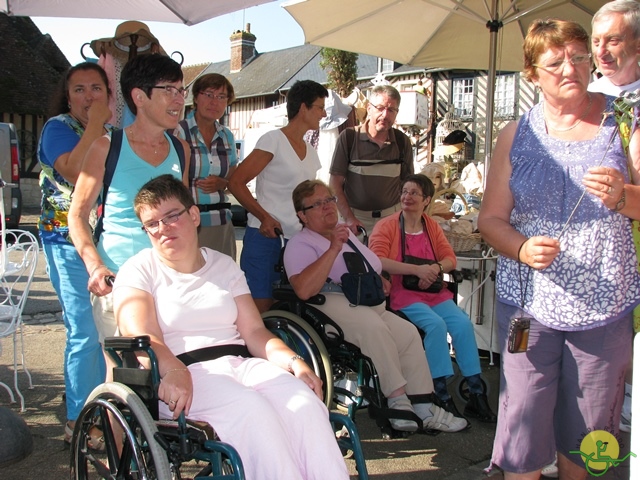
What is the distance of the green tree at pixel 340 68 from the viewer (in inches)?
802

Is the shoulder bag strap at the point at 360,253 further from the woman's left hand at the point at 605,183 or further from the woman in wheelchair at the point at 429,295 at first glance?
the woman's left hand at the point at 605,183

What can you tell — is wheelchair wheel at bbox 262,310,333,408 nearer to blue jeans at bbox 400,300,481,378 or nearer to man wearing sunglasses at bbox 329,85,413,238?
blue jeans at bbox 400,300,481,378

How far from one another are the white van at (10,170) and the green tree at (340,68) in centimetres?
1058

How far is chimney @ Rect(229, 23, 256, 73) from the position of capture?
118ft

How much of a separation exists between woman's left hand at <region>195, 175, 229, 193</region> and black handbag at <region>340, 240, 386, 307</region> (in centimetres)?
99

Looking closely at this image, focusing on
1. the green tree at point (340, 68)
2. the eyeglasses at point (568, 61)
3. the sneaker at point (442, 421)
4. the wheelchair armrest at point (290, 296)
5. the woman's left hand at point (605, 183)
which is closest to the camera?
the woman's left hand at point (605, 183)

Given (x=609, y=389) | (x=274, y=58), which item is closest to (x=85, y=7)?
(x=609, y=389)

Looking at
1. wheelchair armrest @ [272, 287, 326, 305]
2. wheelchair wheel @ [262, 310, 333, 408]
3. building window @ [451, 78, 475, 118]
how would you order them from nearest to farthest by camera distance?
wheelchair wheel @ [262, 310, 333, 408], wheelchair armrest @ [272, 287, 326, 305], building window @ [451, 78, 475, 118]

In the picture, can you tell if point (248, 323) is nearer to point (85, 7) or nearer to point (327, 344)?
point (327, 344)

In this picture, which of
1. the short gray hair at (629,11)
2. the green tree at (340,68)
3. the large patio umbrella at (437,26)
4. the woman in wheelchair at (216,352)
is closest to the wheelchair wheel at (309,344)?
the woman in wheelchair at (216,352)

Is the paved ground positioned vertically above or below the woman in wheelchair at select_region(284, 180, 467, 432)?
below

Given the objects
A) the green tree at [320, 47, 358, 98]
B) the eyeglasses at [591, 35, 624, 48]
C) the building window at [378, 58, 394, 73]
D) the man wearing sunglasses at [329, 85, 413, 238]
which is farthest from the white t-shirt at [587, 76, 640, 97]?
the building window at [378, 58, 394, 73]

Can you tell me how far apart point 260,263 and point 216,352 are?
59.0 inches

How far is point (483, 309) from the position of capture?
4672 mm
